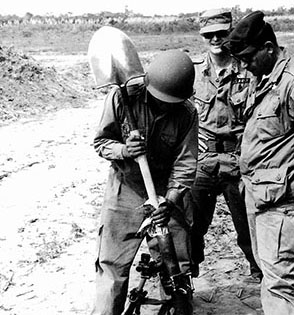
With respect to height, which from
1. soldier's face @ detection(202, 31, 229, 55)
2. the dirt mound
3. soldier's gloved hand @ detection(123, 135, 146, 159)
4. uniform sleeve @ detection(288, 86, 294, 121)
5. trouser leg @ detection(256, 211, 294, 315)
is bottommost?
the dirt mound

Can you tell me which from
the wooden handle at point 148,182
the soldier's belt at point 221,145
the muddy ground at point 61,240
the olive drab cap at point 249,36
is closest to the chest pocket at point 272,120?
the olive drab cap at point 249,36

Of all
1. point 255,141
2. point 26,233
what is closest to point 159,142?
point 255,141

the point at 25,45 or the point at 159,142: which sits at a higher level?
the point at 159,142

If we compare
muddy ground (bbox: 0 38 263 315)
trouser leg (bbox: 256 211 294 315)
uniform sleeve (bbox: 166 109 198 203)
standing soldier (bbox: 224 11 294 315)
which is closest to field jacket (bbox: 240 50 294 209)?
standing soldier (bbox: 224 11 294 315)

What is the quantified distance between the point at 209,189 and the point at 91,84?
542 inches

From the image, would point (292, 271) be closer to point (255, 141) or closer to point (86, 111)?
point (255, 141)

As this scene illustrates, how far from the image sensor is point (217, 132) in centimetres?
467

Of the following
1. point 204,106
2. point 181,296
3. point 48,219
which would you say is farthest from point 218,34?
point 48,219

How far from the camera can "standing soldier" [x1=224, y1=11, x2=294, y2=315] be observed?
3.38 m

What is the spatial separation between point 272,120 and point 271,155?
204 millimetres

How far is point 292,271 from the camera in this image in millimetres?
3348

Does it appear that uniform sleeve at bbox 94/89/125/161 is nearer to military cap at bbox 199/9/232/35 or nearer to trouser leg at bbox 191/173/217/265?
trouser leg at bbox 191/173/217/265

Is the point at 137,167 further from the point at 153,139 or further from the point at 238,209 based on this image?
the point at 238,209

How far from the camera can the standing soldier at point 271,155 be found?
11.1 feet
